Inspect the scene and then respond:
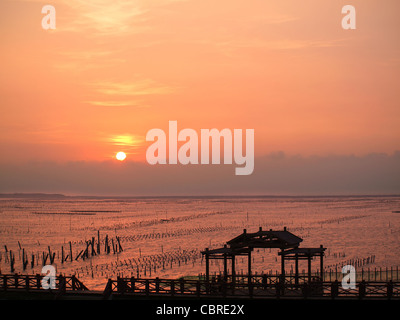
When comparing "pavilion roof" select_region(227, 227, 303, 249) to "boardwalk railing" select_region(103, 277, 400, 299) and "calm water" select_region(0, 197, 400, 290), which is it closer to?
"boardwalk railing" select_region(103, 277, 400, 299)

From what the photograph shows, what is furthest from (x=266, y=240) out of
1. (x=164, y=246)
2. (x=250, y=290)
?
(x=164, y=246)

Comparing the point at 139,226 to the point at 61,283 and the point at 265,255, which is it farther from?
the point at 61,283

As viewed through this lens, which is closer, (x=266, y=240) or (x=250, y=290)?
(x=250, y=290)

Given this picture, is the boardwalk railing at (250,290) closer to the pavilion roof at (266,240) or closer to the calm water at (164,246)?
the pavilion roof at (266,240)

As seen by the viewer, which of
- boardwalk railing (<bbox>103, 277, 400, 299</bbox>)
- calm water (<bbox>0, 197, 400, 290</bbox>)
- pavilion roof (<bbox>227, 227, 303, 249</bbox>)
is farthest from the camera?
calm water (<bbox>0, 197, 400, 290</bbox>)

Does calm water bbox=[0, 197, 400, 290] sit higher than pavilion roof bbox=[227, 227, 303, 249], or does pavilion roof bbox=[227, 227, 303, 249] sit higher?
pavilion roof bbox=[227, 227, 303, 249]

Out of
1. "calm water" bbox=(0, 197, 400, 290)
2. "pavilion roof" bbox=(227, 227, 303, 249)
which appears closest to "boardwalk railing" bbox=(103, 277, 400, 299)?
"pavilion roof" bbox=(227, 227, 303, 249)

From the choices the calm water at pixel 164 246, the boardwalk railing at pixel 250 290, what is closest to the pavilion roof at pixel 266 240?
the boardwalk railing at pixel 250 290

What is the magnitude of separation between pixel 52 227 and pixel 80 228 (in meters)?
7.98

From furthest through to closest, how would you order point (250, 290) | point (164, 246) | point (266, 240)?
point (164, 246) → point (266, 240) → point (250, 290)

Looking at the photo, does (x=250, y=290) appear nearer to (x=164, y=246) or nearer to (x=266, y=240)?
(x=266, y=240)

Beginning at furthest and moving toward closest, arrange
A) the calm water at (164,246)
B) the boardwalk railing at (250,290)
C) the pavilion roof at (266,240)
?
the calm water at (164,246), the pavilion roof at (266,240), the boardwalk railing at (250,290)
